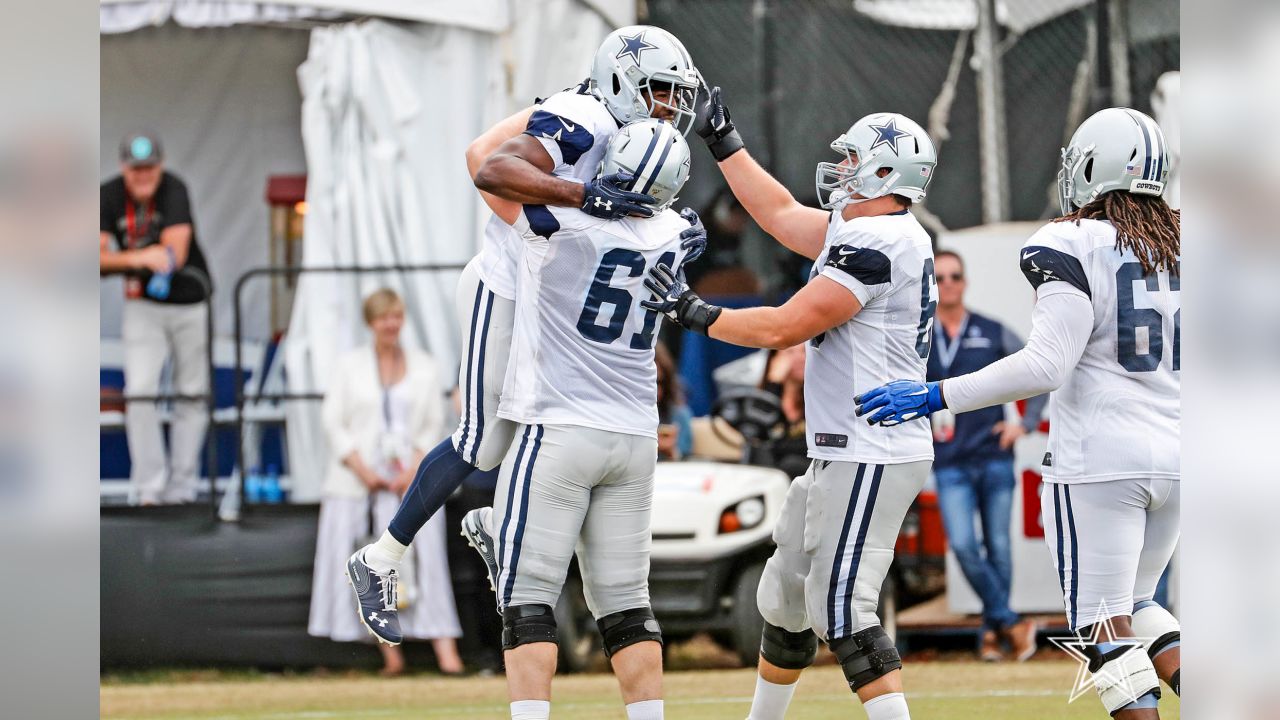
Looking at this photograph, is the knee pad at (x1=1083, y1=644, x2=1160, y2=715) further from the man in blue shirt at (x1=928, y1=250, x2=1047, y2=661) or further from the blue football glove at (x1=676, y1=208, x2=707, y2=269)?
the man in blue shirt at (x1=928, y1=250, x2=1047, y2=661)

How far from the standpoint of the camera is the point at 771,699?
4.90 meters

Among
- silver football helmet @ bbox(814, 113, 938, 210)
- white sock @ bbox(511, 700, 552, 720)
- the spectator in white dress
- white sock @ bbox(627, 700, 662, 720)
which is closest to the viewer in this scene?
white sock @ bbox(511, 700, 552, 720)

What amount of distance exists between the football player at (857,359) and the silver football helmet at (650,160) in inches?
10.0

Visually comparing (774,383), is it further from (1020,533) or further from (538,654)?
(538,654)

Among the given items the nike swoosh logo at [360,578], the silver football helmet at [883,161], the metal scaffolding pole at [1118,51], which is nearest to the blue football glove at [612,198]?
the silver football helmet at [883,161]

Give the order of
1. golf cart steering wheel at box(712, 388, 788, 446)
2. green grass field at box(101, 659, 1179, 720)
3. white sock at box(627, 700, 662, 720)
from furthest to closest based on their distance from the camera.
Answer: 1. golf cart steering wheel at box(712, 388, 788, 446)
2. green grass field at box(101, 659, 1179, 720)
3. white sock at box(627, 700, 662, 720)

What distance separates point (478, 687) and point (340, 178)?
2.84 metres

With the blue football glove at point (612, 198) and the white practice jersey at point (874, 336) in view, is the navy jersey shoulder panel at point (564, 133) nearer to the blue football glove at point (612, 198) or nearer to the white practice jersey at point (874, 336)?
the blue football glove at point (612, 198)

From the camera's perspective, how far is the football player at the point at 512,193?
4.30 metres

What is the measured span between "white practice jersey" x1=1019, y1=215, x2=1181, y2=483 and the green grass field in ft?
7.45

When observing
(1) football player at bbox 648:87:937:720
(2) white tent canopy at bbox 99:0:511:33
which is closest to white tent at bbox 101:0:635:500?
(2) white tent canopy at bbox 99:0:511:33

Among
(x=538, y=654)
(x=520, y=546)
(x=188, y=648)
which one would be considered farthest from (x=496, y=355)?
(x=188, y=648)

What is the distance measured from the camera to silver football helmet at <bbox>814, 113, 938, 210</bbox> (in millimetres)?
4586
